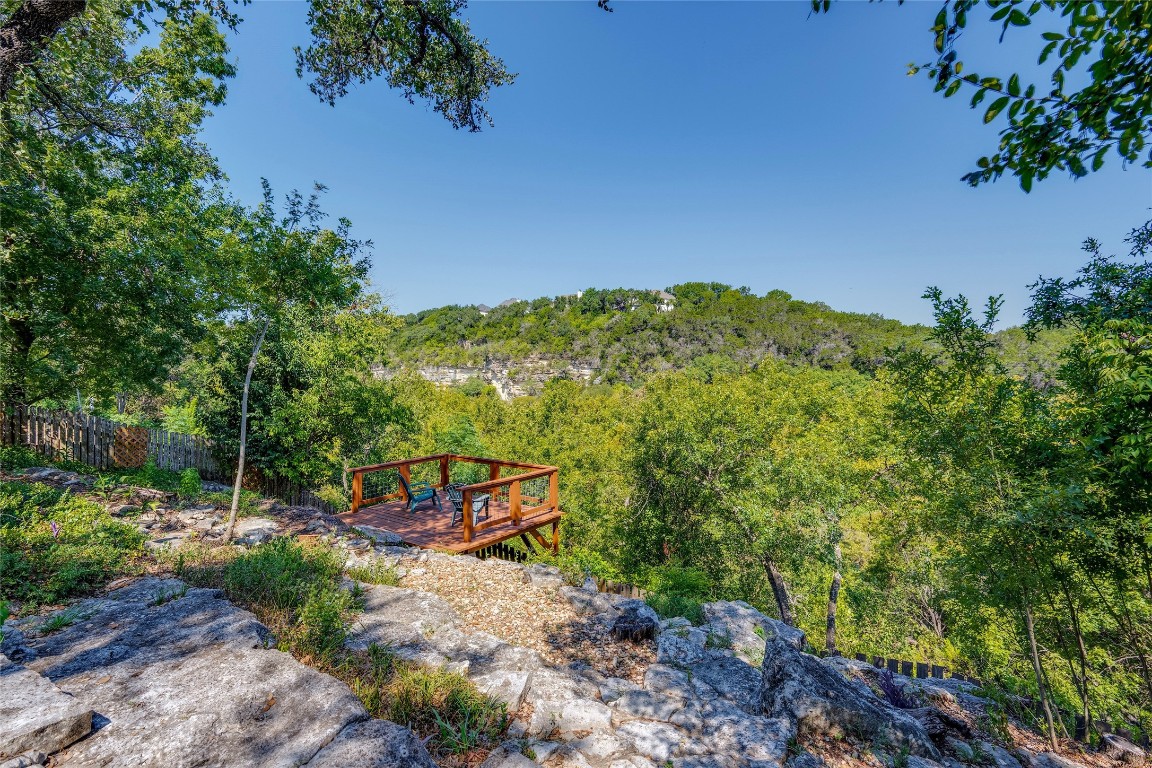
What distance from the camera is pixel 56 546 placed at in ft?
13.3

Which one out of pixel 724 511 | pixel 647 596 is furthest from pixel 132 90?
pixel 724 511

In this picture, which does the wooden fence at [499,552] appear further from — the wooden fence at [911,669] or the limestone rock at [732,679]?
the wooden fence at [911,669]

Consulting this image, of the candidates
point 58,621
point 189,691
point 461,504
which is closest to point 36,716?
point 189,691

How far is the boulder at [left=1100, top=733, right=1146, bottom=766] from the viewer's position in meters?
4.16

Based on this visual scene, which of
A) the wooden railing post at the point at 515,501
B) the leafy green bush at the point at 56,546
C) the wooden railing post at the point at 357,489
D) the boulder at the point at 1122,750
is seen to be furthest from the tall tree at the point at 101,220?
the boulder at the point at 1122,750

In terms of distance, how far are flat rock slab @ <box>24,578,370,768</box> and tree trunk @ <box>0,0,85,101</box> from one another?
5.25m

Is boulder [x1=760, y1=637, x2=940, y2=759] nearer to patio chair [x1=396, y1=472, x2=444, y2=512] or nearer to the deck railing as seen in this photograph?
the deck railing

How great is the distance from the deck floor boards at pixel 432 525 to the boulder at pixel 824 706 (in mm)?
5205

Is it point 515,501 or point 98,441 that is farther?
point 98,441

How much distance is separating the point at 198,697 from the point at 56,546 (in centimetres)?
347

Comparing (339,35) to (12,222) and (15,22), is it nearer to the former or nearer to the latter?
(15,22)

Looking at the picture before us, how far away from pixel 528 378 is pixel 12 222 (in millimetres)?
60892

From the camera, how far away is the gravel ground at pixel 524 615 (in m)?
4.49

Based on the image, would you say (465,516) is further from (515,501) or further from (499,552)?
(499,552)
